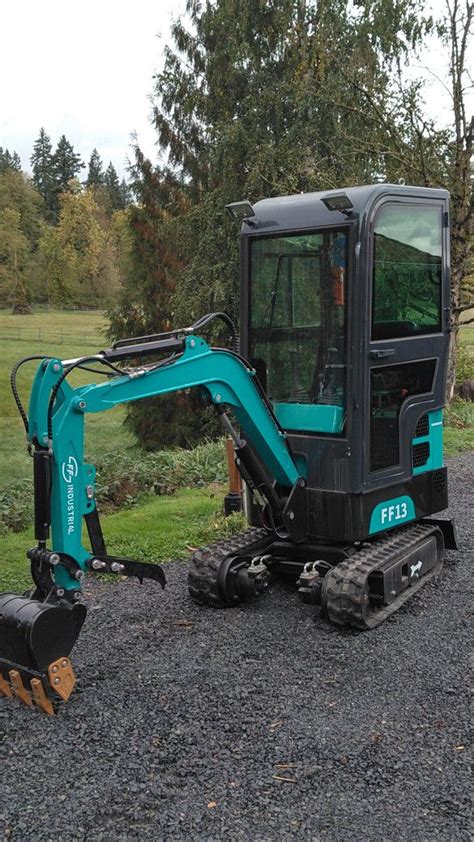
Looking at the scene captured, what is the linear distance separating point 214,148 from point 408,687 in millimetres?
16208

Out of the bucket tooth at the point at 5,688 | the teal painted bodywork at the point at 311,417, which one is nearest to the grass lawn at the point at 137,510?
the teal painted bodywork at the point at 311,417

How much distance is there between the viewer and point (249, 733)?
416 centimetres

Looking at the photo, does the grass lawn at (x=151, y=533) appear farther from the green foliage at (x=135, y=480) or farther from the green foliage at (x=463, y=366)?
the green foliage at (x=463, y=366)

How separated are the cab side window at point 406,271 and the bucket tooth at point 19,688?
10.1 feet

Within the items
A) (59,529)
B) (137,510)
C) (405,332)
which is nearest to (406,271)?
(405,332)

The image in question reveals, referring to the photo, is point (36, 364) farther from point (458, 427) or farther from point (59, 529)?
point (59, 529)

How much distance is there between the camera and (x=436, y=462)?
21.3 feet

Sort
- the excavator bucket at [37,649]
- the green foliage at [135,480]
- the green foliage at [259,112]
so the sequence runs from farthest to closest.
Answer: the green foliage at [259,112] → the green foliage at [135,480] → the excavator bucket at [37,649]

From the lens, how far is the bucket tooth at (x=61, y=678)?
4.16 meters

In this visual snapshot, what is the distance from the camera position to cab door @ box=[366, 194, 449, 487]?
18.2 ft

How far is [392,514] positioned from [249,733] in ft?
7.72

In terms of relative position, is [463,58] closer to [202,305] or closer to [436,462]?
[202,305]

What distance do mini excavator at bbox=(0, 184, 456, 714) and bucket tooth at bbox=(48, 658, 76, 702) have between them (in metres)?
0.69

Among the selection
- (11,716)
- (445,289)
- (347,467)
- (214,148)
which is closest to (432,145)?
(214,148)
